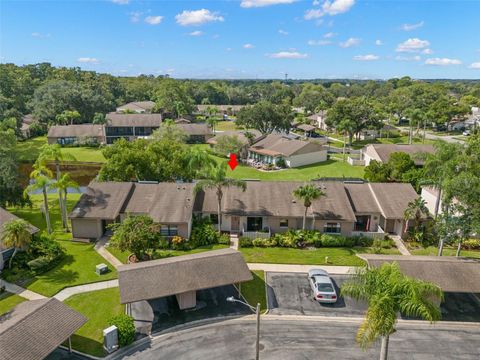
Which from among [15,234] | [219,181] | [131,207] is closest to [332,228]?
[219,181]

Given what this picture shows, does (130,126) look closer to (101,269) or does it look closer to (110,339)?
(101,269)

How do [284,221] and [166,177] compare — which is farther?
[166,177]

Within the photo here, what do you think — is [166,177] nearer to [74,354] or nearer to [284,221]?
[284,221]

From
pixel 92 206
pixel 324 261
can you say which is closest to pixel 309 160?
pixel 324 261

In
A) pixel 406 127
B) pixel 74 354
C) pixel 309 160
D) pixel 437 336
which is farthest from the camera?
pixel 406 127

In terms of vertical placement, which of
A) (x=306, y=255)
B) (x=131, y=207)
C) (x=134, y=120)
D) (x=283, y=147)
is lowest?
(x=306, y=255)

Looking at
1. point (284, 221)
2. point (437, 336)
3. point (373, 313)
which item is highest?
point (373, 313)

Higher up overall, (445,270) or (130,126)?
(130,126)
